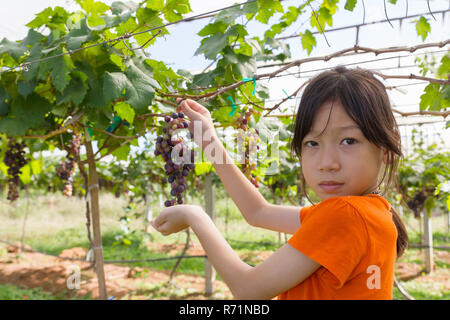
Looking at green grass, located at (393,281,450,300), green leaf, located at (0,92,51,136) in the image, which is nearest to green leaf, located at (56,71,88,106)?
green leaf, located at (0,92,51,136)

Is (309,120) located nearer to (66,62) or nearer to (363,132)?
(363,132)

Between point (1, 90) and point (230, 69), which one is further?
point (1, 90)

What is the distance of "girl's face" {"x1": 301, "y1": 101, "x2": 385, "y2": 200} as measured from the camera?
3.05ft

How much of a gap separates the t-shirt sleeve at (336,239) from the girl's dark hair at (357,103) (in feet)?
0.73

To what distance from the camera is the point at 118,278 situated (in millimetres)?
6852

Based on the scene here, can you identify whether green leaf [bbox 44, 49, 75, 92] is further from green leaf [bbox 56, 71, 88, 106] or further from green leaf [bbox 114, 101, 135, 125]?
green leaf [bbox 114, 101, 135, 125]

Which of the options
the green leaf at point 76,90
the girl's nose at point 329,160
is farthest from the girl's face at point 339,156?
the green leaf at point 76,90

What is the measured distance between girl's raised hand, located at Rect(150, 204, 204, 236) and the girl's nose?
1.13 feet

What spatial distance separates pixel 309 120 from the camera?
99 centimetres

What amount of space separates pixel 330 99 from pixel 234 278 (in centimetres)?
51

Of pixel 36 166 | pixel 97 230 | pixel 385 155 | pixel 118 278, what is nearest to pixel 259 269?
pixel 385 155

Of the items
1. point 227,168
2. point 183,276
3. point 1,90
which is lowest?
point 183,276

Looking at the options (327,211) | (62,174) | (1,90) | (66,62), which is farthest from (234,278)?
(62,174)

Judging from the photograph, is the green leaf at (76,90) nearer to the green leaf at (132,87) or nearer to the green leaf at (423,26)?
the green leaf at (132,87)
